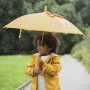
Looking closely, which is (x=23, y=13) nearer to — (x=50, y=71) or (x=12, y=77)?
(x=12, y=77)

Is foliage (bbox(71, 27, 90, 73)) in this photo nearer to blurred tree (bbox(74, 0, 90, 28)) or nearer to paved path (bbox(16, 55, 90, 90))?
paved path (bbox(16, 55, 90, 90))

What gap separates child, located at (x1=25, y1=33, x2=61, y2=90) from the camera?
3314 millimetres

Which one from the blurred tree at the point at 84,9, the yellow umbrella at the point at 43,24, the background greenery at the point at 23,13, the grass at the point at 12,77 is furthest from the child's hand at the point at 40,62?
the blurred tree at the point at 84,9

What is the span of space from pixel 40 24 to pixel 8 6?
102ft

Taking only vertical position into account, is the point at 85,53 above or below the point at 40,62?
below

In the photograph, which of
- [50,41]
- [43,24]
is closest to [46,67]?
[50,41]

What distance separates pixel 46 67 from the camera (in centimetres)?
327

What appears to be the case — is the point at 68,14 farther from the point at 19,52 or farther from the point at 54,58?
the point at 54,58

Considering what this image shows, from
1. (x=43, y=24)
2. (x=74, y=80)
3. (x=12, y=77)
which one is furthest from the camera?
(x=12, y=77)

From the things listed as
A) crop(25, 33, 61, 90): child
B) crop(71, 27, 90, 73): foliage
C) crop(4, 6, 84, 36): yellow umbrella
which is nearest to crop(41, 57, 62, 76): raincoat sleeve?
crop(25, 33, 61, 90): child

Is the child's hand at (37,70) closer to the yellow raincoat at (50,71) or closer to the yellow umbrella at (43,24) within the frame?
the yellow raincoat at (50,71)

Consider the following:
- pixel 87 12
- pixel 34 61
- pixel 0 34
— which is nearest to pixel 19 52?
pixel 0 34

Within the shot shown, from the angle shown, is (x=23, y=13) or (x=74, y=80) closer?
(x=74, y=80)

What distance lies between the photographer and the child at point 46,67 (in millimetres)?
3314
